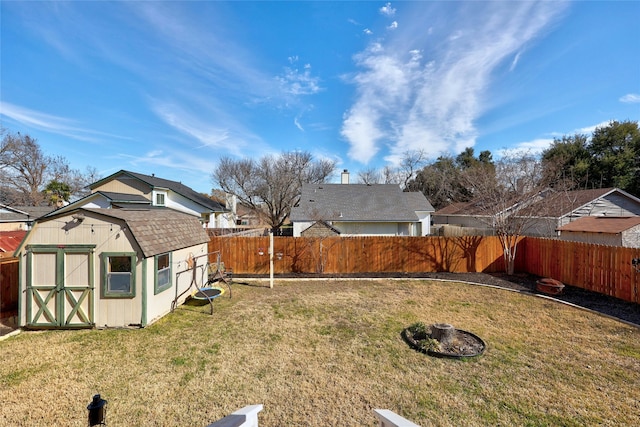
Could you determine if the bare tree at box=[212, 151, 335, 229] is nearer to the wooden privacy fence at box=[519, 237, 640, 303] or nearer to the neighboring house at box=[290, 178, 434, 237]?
the neighboring house at box=[290, 178, 434, 237]

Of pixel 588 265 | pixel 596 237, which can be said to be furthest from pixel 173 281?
pixel 596 237

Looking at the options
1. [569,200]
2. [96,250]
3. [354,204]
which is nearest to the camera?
[96,250]

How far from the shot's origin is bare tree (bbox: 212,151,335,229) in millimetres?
32781

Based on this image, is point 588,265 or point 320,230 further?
point 320,230

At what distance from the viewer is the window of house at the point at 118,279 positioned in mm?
6430

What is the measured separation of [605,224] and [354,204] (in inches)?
612

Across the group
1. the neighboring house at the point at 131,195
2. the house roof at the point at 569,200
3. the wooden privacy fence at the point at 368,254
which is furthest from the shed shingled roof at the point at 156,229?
the house roof at the point at 569,200

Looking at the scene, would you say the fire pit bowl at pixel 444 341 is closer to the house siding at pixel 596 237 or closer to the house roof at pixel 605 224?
the house siding at pixel 596 237

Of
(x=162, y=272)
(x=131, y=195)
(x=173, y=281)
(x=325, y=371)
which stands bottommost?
(x=325, y=371)

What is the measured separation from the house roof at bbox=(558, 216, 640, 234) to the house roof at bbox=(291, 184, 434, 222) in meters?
9.44

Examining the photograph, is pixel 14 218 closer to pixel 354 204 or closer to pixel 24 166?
pixel 24 166

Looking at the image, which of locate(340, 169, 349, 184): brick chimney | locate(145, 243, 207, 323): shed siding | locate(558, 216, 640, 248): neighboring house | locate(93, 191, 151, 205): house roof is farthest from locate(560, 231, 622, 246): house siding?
locate(93, 191, 151, 205): house roof

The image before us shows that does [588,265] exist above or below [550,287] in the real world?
above

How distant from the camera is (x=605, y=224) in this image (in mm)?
14680
